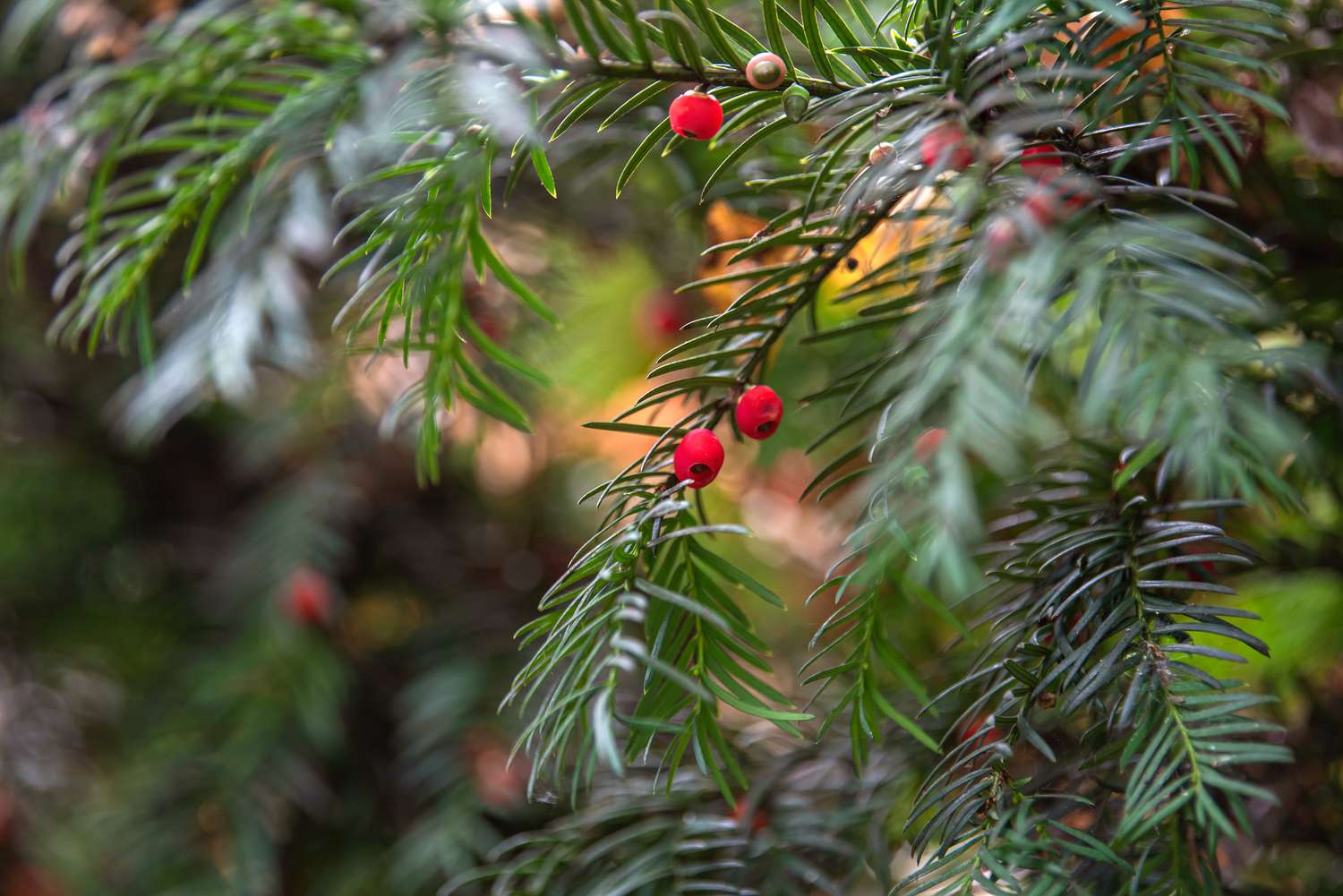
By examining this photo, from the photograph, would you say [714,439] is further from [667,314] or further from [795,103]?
[667,314]

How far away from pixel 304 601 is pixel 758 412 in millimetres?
485

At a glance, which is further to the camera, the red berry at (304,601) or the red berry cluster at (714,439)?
the red berry at (304,601)

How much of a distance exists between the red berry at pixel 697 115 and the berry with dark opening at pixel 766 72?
0.04 feet

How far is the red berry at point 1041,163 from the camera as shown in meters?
0.22

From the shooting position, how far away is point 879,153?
0.84ft

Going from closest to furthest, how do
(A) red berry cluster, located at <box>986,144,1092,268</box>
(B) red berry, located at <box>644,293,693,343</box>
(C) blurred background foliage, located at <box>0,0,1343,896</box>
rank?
1. (A) red berry cluster, located at <box>986,144,1092,268</box>
2. (C) blurred background foliage, located at <box>0,0,1343,896</box>
3. (B) red berry, located at <box>644,293,693,343</box>

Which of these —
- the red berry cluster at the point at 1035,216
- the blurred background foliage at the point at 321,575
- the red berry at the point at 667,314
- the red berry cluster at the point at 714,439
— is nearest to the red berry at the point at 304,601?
the blurred background foliage at the point at 321,575

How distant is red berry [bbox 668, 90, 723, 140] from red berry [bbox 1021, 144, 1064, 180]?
75 mm

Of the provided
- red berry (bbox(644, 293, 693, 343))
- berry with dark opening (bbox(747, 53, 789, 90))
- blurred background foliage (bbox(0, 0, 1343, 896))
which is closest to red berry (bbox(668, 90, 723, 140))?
berry with dark opening (bbox(747, 53, 789, 90))

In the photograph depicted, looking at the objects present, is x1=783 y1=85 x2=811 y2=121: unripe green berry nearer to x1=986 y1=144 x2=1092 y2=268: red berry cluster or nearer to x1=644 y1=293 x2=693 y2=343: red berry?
x1=986 y1=144 x2=1092 y2=268: red berry cluster

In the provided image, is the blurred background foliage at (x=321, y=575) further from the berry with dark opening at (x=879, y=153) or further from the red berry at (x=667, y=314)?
the berry with dark opening at (x=879, y=153)

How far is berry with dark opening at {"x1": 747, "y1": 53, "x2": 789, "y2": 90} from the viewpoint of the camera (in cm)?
25

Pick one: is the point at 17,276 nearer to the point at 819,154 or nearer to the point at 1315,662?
the point at 819,154

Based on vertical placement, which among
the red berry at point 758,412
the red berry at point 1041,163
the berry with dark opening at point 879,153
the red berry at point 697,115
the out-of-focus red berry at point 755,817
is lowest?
the out-of-focus red berry at point 755,817
